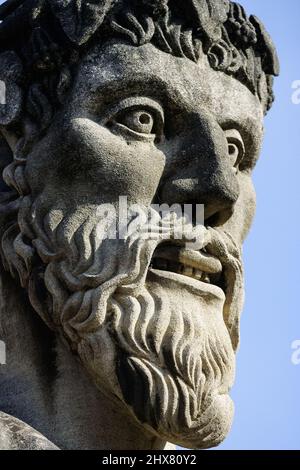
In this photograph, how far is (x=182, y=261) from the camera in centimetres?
993

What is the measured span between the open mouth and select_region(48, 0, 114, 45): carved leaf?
1263 mm

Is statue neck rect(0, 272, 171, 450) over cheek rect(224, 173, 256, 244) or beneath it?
beneath

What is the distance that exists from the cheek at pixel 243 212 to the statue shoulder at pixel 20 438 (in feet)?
5.35

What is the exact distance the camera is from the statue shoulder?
31.1 ft

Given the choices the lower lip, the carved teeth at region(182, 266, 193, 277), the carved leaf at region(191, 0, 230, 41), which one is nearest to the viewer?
the lower lip


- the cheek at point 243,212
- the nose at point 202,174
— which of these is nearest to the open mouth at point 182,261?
the nose at point 202,174

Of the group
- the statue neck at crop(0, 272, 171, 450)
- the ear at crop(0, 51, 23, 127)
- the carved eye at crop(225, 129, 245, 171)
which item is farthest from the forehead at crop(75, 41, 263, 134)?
the statue neck at crop(0, 272, 171, 450)

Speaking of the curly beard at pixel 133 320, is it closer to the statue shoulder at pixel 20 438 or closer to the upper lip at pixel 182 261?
the upper lip at pixel 182 261

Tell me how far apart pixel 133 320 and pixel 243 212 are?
1210 mm

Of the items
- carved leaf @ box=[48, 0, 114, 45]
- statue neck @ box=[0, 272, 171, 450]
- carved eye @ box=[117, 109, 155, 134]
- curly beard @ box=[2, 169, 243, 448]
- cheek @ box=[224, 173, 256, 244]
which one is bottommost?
statue neck @ box=[0, 272, 171, 450]

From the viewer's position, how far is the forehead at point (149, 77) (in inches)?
396

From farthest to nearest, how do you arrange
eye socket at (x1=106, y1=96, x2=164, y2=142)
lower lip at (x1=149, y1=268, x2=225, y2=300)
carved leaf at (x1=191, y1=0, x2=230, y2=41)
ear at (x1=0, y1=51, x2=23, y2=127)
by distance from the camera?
carved leaf at (x1=191, y1=0, x2=230, y2=41) → ear at (x1=0, y1=51, x2=23, y2=127) → eye socket at (x1=106, y1=96, x2=164, y2=142) → lower lip at (x1=149, y1=268, x2=225, y2=300)

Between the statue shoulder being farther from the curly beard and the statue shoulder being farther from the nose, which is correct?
the nose
